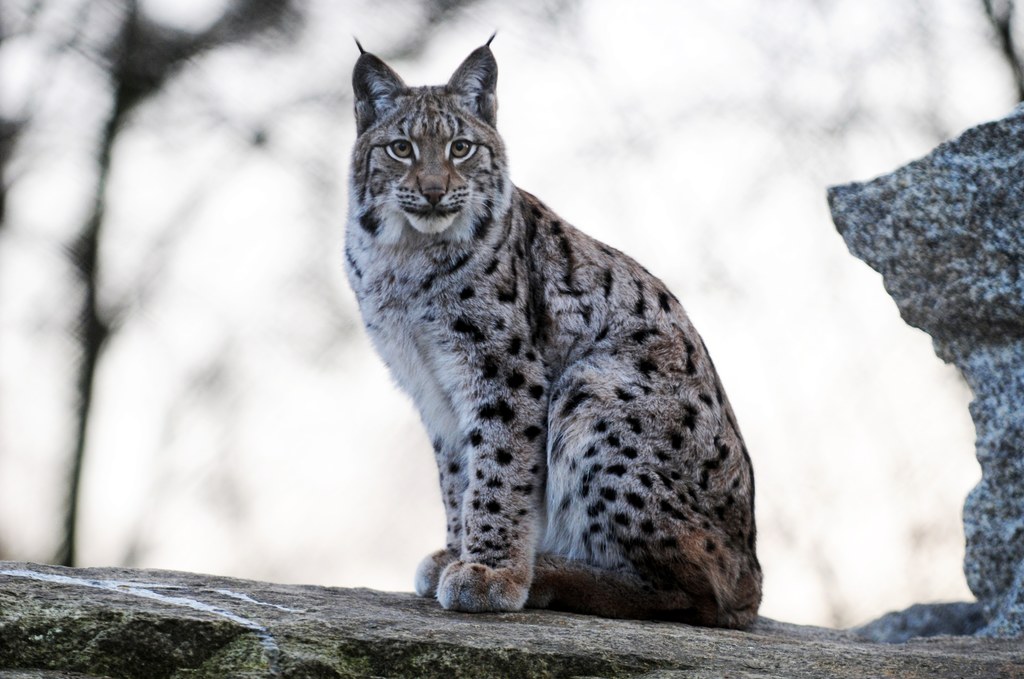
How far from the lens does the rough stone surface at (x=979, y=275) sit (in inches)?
220

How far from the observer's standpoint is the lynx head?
5086 millimetres

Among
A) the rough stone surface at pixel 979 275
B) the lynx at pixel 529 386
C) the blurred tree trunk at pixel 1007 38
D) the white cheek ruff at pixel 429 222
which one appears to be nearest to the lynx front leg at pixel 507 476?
the lynx at pixel 529 386

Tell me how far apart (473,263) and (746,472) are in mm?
1436

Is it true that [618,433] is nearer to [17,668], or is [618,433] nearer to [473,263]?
[473,263]

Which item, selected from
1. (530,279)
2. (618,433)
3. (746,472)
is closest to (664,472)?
(618,433)

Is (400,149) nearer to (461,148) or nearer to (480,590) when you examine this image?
(461,148)

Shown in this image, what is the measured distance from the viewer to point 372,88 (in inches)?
215

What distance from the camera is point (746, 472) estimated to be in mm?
5316

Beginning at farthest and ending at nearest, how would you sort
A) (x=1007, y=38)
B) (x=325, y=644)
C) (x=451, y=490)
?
(x=1007, y=38) → (x=451, y=490) → (x=325, y=644)

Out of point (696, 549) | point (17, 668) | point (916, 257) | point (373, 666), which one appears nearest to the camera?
point (17, 668)

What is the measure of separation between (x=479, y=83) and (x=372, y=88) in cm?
46

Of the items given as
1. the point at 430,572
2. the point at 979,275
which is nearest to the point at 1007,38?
the point at 979,275

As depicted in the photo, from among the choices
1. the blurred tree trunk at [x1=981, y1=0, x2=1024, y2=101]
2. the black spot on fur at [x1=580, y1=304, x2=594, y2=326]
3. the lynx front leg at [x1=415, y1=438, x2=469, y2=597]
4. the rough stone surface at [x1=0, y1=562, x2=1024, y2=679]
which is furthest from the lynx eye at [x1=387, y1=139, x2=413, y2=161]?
the blurred tree trunk at [x1=981, y1=0, x2=1024, y2=101]

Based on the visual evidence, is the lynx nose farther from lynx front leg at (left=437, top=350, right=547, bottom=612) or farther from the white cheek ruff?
lynx front leg at (left=437, top=350, right=547, bottom=612)
